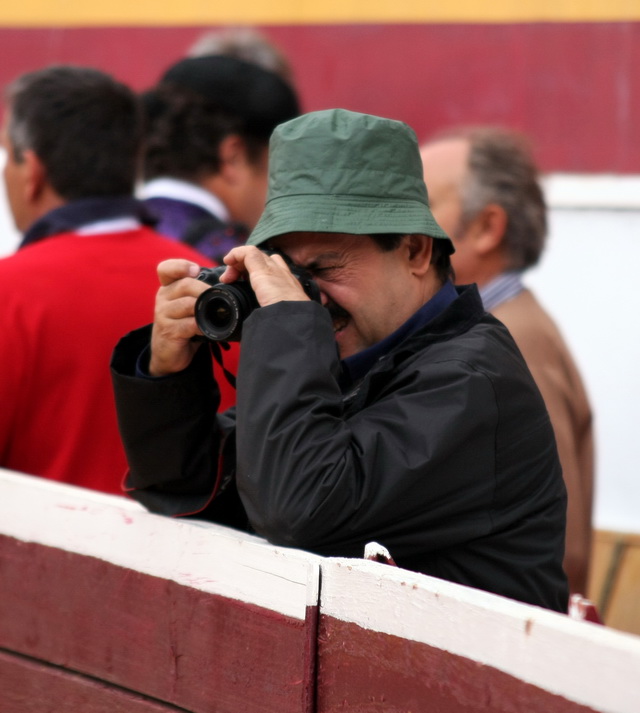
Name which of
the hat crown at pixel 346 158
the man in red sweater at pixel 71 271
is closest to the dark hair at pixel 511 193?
the man in red sweater at pixel 71 271

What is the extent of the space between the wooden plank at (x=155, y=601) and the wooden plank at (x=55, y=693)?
2 cm

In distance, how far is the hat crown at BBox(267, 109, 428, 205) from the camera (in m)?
1.76

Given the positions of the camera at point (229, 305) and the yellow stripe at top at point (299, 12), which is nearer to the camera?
the camera at point (229, 305)

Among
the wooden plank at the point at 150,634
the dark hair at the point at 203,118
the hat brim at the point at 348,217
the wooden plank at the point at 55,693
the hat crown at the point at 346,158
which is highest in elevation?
the hat crown at the point at 346,158

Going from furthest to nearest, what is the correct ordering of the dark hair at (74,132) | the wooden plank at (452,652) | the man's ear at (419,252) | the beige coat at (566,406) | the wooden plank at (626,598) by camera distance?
the wooden plank at (626,598) < the dark hair at (74,132) < the beige coat at (566,406) < the man's ear at (419,252) < the wooden plank at (452,652)

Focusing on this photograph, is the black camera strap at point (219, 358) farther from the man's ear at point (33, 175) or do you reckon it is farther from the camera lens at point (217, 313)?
the man's ear at point (33, 175)

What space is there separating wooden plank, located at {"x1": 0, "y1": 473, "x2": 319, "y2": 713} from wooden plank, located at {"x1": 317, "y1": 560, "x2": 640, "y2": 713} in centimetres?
5

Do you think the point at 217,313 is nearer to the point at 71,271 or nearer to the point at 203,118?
the point at 71,271

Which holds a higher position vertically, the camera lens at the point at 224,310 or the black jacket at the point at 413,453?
the camera lens at the point at 224,310

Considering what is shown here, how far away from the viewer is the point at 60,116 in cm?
269

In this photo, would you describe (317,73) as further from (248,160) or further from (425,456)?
(425,456)

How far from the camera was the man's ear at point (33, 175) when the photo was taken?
2.71 m

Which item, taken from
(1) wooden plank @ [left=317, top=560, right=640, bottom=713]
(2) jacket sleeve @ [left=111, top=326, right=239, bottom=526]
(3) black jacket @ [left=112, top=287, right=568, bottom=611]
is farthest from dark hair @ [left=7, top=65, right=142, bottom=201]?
(1) wooden plank @ [left=317, top=560, right=640, bottom=713]

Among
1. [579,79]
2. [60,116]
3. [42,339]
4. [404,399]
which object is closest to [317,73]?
[579,79]
